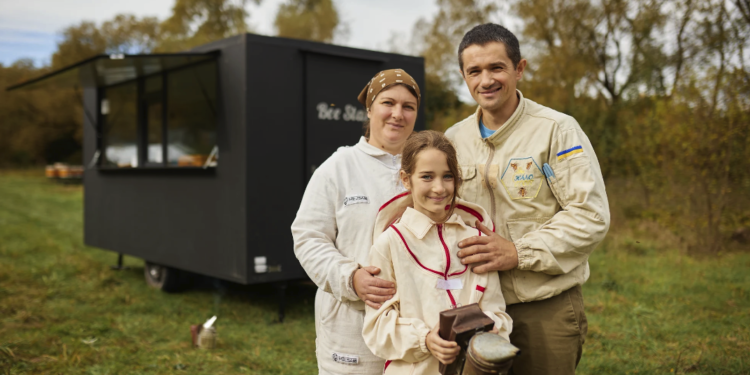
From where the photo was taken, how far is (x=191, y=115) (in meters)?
6.70

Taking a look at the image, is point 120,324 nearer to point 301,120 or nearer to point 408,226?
point 301,120

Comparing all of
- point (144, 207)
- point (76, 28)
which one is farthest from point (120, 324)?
point (76, 28)

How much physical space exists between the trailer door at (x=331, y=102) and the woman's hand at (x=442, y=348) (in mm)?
4196

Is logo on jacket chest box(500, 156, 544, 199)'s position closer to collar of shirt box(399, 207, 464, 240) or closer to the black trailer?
collar of shirt box(399, 207, 464, 240)

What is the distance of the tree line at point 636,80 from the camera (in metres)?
7.60

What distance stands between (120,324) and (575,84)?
11.7 meters

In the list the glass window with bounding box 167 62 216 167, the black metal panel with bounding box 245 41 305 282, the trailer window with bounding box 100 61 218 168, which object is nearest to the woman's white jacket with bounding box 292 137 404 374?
the black metal panel with bounding box 245 41 305 282

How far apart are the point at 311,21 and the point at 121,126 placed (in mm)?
19627

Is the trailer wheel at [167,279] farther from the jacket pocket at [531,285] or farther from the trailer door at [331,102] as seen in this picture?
the jacket pocket at [531,285]

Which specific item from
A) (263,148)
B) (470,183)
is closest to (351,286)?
(470,183)

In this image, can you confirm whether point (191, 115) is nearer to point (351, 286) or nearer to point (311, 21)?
point (351, 286)

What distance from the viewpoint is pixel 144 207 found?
288 inches

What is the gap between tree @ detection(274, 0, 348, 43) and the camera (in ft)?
85.4

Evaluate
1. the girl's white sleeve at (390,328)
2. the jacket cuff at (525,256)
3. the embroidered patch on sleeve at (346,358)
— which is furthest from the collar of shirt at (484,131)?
the embroidered patch on sleeve at (346,358)
